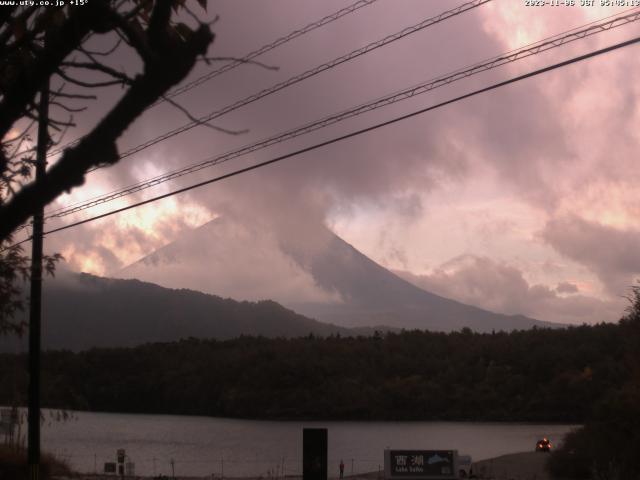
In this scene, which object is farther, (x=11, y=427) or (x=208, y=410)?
(x=208, y=410)

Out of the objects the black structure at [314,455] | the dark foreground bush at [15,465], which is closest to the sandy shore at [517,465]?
the dark foreground bush at [15,465]

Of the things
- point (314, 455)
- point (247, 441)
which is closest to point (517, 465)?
point (247, 441)

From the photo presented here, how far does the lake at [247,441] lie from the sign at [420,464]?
33.9 meters

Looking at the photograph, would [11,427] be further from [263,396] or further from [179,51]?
[263,396]

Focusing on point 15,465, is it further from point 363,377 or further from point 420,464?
point 363,377

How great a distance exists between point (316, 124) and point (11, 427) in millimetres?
16038

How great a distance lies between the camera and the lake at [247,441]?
228ft

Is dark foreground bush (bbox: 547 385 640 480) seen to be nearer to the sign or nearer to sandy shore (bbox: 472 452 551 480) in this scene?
the sign

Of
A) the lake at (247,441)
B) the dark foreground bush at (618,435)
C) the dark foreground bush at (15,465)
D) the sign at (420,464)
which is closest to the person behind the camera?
the dark foreground bush at (15,465)

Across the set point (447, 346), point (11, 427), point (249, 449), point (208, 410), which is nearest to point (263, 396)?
point (208, 410)

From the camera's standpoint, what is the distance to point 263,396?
147250 millimetres

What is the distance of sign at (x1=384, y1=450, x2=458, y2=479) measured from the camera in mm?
24938

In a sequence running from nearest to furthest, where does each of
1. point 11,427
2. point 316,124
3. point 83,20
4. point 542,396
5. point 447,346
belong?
point 83,20
point 316,124
point 11,427
point 542,396
point 447,346

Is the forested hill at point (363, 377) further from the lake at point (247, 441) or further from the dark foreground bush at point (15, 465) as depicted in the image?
the dark foreground bush at point (15, 465)
